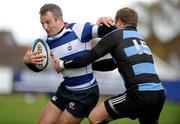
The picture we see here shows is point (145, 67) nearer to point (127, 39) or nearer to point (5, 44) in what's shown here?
point (127, 39)

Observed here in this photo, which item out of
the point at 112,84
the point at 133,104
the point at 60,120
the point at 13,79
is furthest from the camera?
the point at 13,79

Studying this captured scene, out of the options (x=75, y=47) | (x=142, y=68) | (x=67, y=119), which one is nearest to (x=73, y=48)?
(x=75, y=47)

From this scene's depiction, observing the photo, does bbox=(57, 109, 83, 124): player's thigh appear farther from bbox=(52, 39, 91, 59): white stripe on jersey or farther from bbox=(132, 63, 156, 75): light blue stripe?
bbox=(132, 63, 156, 75): light blue stripe

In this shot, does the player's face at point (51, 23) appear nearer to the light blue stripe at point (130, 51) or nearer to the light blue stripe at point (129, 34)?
the light blue stripe at point (129, 34)

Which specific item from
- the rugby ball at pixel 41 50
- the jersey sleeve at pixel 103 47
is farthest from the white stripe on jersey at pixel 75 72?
the jersey sleeve at pixel 103 47

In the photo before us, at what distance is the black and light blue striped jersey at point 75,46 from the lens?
1070 centimetres

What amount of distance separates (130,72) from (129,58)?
19cm

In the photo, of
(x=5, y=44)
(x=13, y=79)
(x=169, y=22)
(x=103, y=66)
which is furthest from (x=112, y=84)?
(x=5, y=44)

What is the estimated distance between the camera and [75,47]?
10.7m

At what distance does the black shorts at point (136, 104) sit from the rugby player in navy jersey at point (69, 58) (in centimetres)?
103

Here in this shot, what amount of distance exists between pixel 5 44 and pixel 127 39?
258 feet

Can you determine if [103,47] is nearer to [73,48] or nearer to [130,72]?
[130,72]

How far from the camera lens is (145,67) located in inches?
384

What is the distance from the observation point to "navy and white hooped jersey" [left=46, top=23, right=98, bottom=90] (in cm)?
1070
